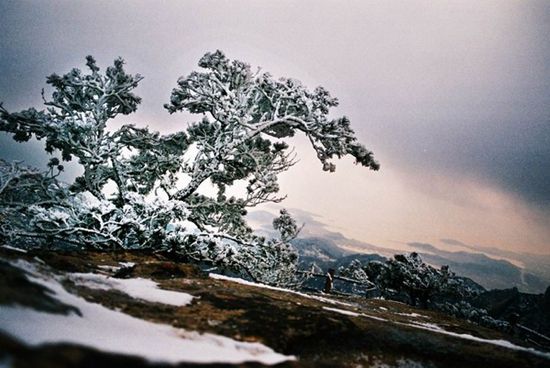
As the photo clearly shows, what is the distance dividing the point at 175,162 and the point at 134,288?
21.2 ft

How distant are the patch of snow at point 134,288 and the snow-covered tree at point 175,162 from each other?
3.10 m

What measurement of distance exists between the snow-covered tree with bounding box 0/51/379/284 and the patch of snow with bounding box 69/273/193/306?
3100mm

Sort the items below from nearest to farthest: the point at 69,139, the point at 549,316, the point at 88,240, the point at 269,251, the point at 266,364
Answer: the point at 266,364, the point at 88,240, the point at 69,139, the point at 269,251, the point at 549,316

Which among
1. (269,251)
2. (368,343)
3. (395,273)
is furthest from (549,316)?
(368,343)

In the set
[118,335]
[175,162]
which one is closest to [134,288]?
[118,335]

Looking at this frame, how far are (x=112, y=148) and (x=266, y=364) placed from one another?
763cm

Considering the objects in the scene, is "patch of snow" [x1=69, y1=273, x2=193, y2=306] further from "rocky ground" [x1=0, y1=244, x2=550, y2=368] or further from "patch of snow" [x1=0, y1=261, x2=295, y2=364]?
"patch of snow" [x1=0, y1=261, x2=295, y2=364]

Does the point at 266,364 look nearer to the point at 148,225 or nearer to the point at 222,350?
the point at 222,350

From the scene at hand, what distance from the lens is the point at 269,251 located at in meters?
7.82

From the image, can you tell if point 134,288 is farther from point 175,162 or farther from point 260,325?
point 175,162

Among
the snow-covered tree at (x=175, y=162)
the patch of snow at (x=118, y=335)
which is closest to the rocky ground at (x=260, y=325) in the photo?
the patch of snow at (x=118, y=335)

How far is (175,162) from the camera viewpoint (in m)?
8.70

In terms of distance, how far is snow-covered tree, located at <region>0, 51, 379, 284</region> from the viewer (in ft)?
19.4

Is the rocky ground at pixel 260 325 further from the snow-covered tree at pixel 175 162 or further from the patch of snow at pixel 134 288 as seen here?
the snow-covered tree at pixel 175 162
